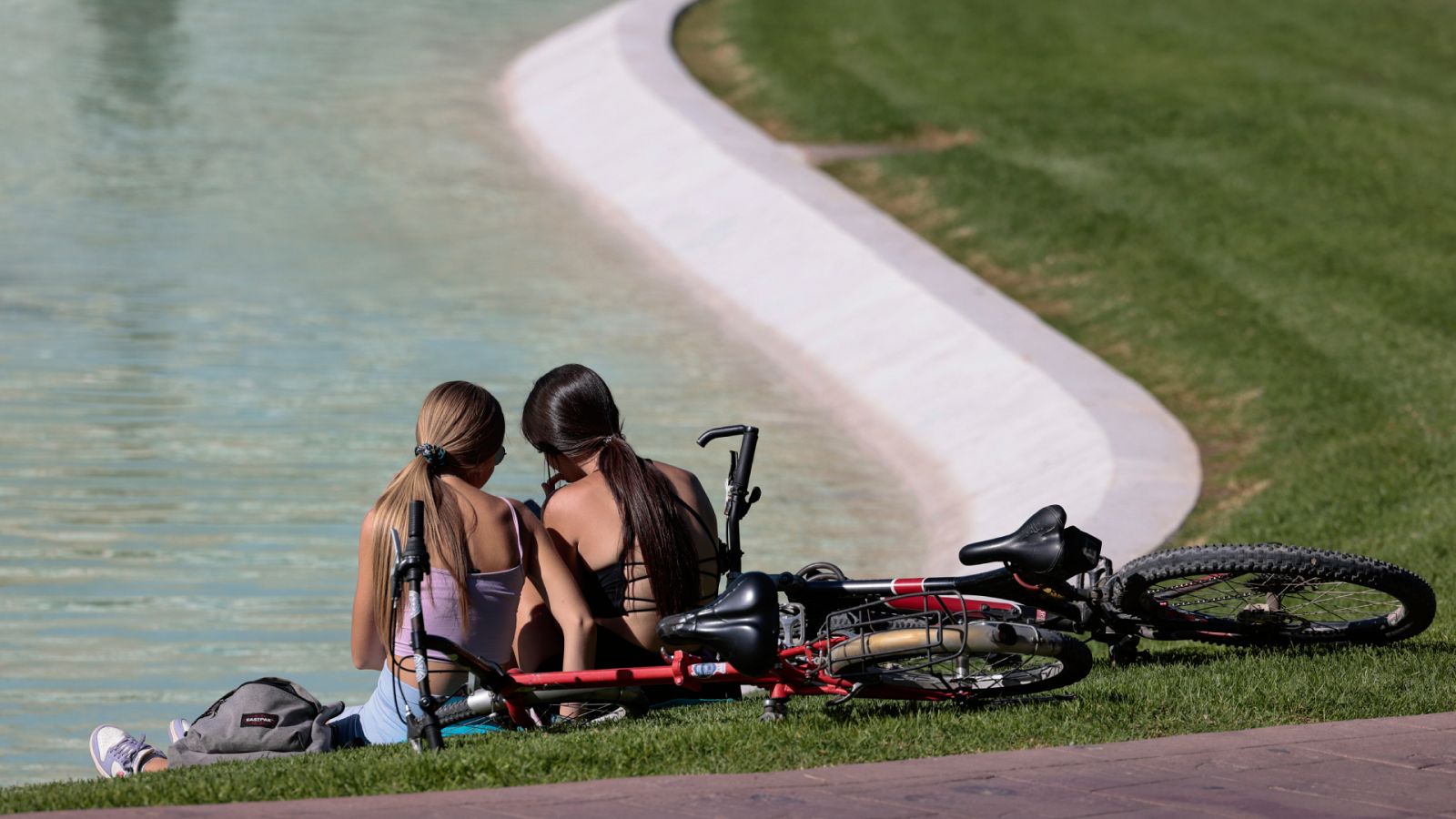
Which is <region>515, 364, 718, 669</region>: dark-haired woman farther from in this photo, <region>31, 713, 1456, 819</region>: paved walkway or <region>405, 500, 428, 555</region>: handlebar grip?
<region>31, 713, 1456, 819</region>: paved walkway

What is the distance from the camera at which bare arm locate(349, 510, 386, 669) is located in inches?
224

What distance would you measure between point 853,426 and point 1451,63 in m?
10.2

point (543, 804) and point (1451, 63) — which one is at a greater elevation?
point (1451, 63)

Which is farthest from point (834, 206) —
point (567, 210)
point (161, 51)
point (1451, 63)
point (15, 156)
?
point (161, 51)

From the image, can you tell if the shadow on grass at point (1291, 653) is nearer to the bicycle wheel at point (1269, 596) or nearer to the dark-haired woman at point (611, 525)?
the bicycle wheel at point (1269, 596)

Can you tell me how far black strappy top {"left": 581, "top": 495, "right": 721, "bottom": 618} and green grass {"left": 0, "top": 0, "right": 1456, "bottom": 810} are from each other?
37 cm

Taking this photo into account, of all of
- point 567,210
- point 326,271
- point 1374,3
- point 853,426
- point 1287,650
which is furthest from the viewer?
point 1374,3

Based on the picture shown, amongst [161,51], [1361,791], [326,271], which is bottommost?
[1361,791]

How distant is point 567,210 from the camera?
60.8ft

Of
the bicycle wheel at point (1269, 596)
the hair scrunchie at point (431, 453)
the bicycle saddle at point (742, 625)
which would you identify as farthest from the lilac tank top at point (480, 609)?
the bicycle wheel at point (1269, 596)

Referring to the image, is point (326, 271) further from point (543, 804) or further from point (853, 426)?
point (543, 804)

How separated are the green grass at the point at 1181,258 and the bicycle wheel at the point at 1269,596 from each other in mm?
110

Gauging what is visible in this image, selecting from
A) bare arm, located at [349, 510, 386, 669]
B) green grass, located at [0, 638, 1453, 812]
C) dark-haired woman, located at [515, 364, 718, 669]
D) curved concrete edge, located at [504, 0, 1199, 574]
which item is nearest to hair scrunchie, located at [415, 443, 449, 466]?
bare arm, located at [349, 510, 386, 669]

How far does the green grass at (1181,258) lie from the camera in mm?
5613
